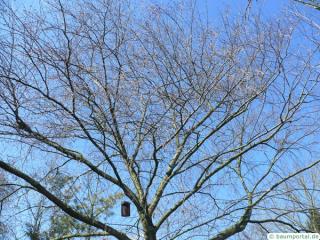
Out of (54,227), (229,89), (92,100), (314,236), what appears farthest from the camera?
(54,227)

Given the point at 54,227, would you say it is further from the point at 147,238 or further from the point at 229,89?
the point at 229,89

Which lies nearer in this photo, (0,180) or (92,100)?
(92,100)

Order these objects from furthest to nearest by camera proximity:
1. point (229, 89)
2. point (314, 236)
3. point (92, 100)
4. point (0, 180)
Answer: point (0, 180)
point (229, 89)
point (92, 100)
point (314, 236)

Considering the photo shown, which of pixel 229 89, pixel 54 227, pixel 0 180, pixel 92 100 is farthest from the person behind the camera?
pixel 54 227

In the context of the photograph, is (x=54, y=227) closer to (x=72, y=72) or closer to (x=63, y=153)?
(x=63, y=153)

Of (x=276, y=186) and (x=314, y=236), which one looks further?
(x=276, y=186)

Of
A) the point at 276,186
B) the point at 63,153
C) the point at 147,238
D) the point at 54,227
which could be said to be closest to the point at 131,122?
the point at 63,153

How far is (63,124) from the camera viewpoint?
8.34 meters

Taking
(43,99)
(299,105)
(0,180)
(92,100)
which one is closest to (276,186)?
(299,105)

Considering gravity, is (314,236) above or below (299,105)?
below

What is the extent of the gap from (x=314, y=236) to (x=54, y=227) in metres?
9.73

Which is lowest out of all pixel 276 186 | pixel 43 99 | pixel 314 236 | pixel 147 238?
pixel 314 236

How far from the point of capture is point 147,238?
8.34 m

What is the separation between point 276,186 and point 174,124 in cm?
199
